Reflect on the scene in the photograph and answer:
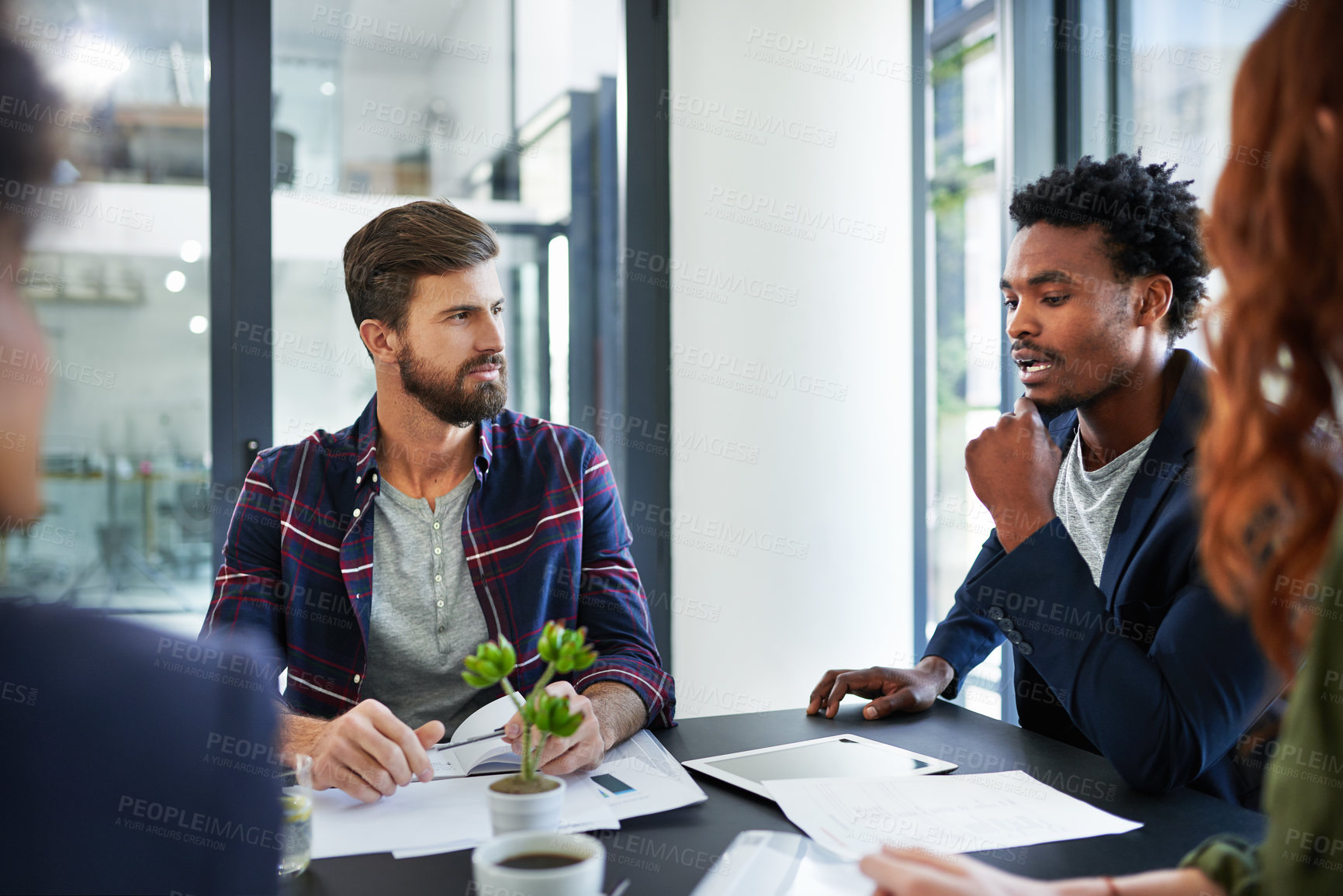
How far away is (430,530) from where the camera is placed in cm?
185

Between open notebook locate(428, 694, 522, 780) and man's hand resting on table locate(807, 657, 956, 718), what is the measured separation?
53 centimetres

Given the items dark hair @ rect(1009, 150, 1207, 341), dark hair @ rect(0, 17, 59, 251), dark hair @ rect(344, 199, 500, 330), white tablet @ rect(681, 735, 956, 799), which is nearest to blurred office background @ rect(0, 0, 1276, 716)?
dark hair @ rect(1009, 150, 1207, 341)

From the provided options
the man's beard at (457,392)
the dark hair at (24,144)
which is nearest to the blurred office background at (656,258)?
the man's beard at (457,392)

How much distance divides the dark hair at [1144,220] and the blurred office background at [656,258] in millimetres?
744

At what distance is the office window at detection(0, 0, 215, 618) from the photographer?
105 inches

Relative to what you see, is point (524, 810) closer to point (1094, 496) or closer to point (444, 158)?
point (1094, 496)

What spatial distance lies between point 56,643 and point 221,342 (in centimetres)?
252

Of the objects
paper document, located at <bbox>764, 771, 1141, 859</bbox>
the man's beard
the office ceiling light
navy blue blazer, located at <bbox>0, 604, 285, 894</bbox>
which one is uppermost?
the office ceiling light

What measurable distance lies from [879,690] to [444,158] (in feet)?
7.16

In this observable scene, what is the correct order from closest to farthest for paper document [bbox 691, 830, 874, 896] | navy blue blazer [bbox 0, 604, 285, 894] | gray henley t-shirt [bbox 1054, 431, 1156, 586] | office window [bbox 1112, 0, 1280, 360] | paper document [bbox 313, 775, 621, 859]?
navy blue blazer [bbox 0, 604, 285, 894], paper document [bbox 691, 830, 874, 896], paper document [bbox 313, 775, 621, 859], gray henley t-shirt [bbox 1054, 431, 1156, 586], office window [bbox 1112, 0, 1280, 360]

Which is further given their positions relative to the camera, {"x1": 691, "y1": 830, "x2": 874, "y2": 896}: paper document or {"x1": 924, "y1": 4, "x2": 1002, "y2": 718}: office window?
{"x1": 924, "y1": 4, "x2": 1002, "y2": 718}: office window

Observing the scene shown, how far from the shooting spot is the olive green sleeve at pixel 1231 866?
0.67m

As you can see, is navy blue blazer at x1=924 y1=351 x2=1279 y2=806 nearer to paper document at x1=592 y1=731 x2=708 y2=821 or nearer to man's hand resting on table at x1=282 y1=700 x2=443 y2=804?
paper document at x1=592 y1=731 x2=708 y2=821

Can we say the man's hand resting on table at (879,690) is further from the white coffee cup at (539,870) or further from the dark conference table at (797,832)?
the white coffee cup at (539,870)
